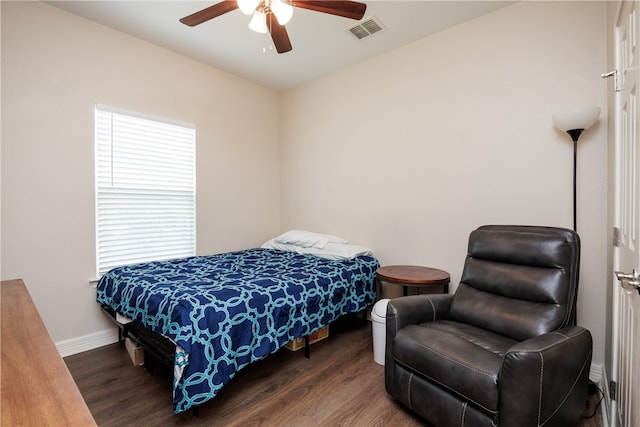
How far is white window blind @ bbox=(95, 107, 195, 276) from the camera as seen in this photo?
2.72 m

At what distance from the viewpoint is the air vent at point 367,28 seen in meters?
2.62

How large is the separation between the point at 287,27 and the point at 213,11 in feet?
3.12

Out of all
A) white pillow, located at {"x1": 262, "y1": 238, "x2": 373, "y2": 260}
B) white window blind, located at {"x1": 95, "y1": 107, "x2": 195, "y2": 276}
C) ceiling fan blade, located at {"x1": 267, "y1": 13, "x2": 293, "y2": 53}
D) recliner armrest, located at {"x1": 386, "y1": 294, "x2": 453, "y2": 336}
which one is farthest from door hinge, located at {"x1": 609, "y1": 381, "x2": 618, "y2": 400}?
white window blind, located at {"x1": 95, "y1": 107, "x2": 195, "y2": 276}

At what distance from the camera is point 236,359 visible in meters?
1.83

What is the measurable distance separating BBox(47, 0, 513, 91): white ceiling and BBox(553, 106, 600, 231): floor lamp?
1.13 metres

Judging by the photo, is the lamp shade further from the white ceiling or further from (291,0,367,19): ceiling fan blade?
→ (291,0,367,19): ceiling fan blade

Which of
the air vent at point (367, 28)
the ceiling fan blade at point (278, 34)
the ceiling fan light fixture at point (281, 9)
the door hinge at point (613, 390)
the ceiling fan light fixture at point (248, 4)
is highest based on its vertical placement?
the air vent at point (367, 28)

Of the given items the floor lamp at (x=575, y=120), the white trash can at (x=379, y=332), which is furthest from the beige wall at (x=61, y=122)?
the floor lamp at (x=575, y=120)

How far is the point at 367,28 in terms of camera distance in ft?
8.96

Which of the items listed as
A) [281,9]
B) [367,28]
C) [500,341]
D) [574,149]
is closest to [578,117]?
[574,149]

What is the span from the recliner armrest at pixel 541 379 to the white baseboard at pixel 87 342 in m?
3.01

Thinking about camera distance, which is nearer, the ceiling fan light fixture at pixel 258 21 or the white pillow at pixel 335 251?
the ceiling fan light fixture at pixel 258 21

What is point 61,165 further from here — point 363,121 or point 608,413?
point 608,413

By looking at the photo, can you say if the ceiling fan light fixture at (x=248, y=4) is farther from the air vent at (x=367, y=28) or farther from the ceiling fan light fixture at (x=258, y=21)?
the air vent at (x=367, y=28)
